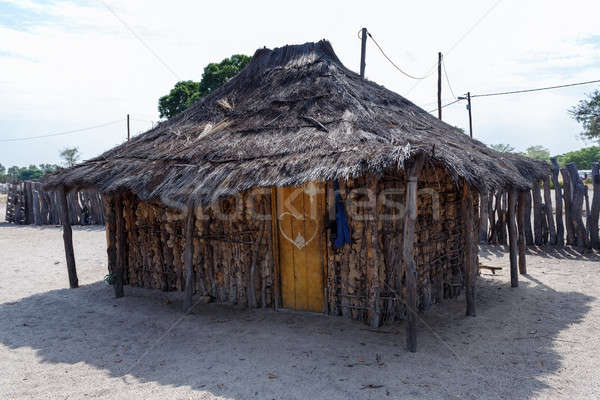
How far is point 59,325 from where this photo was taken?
19.9ft

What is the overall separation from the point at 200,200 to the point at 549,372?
4312 millimetres

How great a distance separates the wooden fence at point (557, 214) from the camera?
9.41 m

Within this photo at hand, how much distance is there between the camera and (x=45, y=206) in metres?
17.5

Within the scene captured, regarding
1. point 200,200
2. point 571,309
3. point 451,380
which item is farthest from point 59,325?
point 571,309

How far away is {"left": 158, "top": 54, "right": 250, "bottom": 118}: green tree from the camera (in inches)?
842

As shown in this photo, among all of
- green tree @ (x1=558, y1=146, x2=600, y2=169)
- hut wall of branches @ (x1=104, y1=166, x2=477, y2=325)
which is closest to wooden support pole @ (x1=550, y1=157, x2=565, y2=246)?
hut wall of branches @ (x1=104, y1=166, x2=477, y2=325)

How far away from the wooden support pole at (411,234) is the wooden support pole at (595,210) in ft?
21.8

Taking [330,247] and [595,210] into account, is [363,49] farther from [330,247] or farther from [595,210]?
[330,247]

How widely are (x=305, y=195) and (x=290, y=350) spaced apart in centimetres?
207

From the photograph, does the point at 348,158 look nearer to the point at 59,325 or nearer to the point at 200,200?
the point at 200,200

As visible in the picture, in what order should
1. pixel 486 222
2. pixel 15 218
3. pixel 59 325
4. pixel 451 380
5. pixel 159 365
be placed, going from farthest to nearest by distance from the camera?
pixel 15 218, pixel 486 222, pixel 59 325, pixel 159 365, pixel 451 380

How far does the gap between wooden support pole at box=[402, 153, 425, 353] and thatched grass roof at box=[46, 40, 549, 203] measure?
0.67 ft

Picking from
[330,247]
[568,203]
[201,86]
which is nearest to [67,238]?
[330,247]

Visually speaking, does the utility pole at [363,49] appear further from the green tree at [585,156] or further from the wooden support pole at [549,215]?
the green tree at [585,156]
